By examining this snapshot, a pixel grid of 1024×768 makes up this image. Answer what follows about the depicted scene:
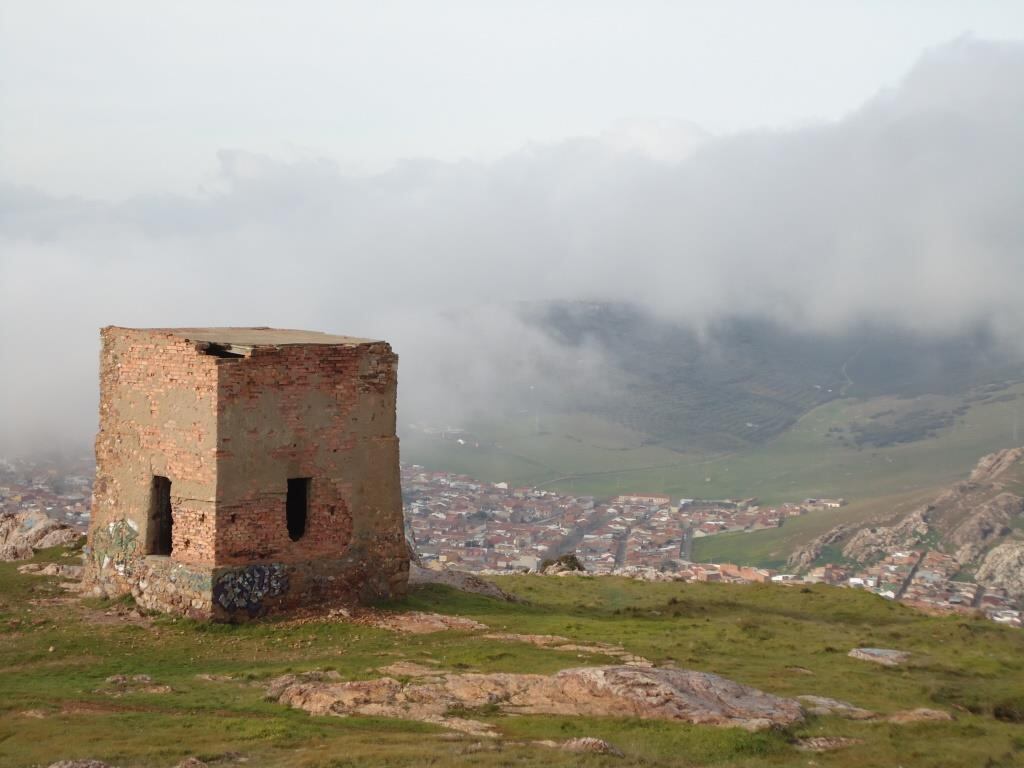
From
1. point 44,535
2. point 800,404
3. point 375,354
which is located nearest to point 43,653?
point 375,354

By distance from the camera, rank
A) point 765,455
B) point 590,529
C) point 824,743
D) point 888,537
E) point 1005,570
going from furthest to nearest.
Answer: point 765,455 → point 590,529 → point 888,537 → point 1005,570 → point 824,743

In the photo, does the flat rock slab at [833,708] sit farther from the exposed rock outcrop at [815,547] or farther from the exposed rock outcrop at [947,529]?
the exposed rock outcrop at [815,547]

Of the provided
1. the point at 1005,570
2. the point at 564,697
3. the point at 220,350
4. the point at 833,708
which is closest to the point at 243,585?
the point at 220,350

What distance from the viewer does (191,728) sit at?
13500 millimetres

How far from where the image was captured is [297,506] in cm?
2081

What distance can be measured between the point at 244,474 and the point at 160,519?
2461mm

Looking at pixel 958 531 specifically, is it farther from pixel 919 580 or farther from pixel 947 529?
pixel 919 580

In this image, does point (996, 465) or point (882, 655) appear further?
point (996, 465)

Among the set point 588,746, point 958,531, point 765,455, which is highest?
point 765,455

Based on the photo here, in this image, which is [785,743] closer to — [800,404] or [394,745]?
[394,745]

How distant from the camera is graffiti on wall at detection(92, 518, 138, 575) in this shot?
20781 millimetres

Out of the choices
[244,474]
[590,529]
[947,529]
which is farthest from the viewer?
[590,529]

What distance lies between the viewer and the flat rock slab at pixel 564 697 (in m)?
14.7

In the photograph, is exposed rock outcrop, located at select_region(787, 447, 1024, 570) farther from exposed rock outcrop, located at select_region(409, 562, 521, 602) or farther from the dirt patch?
the dirt patch
